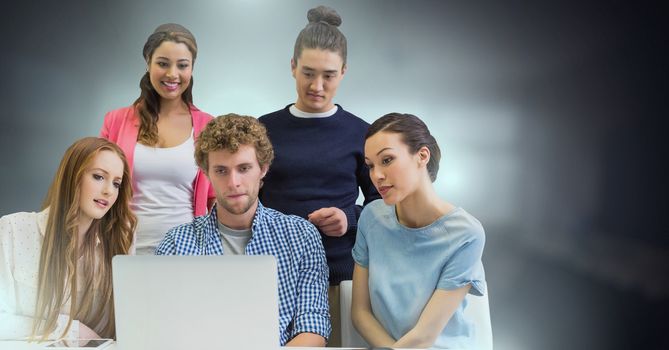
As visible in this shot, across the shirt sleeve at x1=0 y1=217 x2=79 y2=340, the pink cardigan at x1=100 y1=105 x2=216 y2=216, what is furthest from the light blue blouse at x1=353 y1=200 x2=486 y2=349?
the shirt sleeve at x1=0 y1=217 x2=79 y2=340

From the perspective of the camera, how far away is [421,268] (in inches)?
87.7

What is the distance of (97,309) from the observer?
2.38 metres

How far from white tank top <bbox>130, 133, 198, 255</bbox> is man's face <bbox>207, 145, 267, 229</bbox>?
37cm

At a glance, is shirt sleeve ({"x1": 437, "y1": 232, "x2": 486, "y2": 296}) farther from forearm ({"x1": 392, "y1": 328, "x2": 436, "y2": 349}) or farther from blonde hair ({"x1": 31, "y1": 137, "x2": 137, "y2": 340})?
blonde hair ({"x1": 31, "y1": 137, "x2": 137, "y2": 340})

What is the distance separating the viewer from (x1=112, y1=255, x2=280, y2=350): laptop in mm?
1601

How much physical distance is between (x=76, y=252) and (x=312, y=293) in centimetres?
86

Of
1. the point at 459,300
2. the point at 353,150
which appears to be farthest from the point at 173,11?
the point at 459,300

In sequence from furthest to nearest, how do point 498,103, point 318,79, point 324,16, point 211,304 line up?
point 498,103, point 324,16, point 318,79, point 211,304

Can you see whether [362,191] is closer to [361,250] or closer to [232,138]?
[361,250]

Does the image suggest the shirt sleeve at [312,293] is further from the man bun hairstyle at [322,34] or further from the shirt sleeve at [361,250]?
the man bun hairstyle at [322,34]

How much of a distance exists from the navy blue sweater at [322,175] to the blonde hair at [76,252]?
1.72 ft

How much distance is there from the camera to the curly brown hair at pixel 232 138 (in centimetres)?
230

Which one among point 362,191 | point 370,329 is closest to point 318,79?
point 362,191

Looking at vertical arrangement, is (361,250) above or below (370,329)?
above
